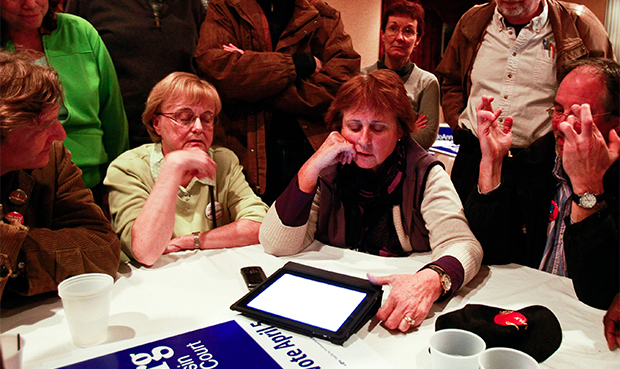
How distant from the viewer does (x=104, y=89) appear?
6.25ft

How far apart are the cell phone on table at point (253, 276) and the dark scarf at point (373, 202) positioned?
18.0 inches

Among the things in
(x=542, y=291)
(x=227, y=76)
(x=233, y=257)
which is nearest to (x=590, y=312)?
(x=542, y=291)

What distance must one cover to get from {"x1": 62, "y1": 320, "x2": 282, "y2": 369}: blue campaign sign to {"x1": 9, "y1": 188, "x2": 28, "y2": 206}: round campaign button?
1.76 ft

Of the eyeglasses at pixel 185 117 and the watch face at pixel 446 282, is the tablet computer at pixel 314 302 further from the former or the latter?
the eyeglasses at pixel 185 117

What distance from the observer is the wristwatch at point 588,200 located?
1165mm

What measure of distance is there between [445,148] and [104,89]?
111 inches

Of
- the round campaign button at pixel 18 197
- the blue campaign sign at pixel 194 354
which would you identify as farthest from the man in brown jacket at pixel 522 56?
the round campaign button at pixel 18 197

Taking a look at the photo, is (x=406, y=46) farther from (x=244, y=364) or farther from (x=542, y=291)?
(x=244, y=364)

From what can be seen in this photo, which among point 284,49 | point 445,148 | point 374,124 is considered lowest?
point 445,148

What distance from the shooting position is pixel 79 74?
1.81 meters

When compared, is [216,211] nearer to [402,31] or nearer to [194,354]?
[194,354]

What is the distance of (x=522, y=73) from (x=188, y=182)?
1.62 m

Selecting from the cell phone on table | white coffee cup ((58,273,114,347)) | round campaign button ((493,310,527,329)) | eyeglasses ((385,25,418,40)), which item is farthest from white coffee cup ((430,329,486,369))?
eyeglasses ((385,25,418,40))

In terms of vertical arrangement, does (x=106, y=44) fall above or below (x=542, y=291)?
above
